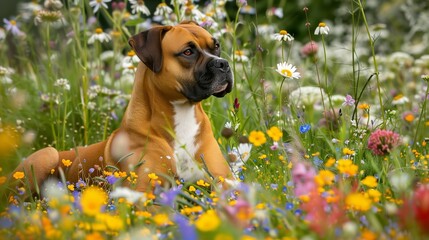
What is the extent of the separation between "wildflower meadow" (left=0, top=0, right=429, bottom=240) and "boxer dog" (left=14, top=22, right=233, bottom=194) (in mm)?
108

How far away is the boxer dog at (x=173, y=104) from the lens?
4000 mm

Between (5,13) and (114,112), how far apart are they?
875cm

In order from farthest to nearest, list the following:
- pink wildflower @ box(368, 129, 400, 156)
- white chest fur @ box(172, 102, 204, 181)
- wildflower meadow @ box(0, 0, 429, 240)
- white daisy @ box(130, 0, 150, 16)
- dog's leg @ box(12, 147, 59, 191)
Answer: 1. white daisy @ box(130, 0, 150, 16)
2. dog's leg @ box(12, 147, 59, 191)
3. white chest fur @ box(172, 102, 204, 181)
4. pink wildflower @ box(368, 129, 400, 156)
5. wildflower meadow @ box(0, 0, 429, 240)

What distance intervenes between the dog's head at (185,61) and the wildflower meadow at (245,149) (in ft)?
1.32

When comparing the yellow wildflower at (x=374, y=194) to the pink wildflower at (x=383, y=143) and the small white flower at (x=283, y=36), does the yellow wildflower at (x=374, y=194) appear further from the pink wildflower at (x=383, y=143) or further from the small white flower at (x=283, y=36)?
the small white flower at (x=283, y=36)

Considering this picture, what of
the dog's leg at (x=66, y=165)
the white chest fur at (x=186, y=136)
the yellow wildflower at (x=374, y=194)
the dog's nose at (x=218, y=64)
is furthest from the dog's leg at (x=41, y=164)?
the yellow wildflower at (x=374, y=194)

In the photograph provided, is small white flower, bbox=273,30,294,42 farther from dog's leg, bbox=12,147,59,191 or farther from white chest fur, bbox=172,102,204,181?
dog's leg, bbox=12,147,59,191

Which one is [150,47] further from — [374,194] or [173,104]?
[374,194]

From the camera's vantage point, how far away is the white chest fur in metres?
4.09

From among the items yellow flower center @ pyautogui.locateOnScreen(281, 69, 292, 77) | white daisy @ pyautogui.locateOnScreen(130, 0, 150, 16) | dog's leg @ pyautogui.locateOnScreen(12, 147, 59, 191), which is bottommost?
dog's leg @ pyautogui.locateOnScreen(12, 147, 59, 191)

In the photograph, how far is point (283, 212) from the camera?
268 cm

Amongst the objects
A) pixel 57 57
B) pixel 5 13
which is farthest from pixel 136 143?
pixel 5 13

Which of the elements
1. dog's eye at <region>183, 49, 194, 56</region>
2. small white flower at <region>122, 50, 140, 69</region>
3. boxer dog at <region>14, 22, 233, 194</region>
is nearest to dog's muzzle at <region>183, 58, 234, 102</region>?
boxer dog at <region>14, 22, 233, 194</region>

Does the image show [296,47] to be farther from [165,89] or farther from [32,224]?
[32,224]
